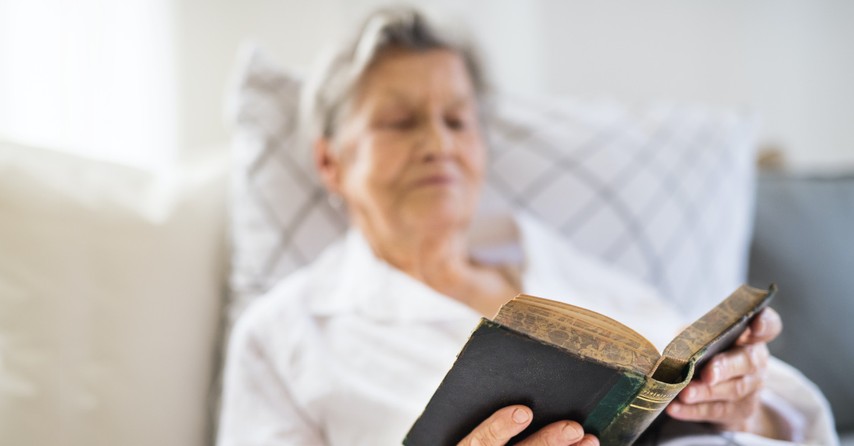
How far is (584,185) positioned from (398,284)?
1.54ft

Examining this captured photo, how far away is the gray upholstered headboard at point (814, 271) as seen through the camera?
1.12 metres

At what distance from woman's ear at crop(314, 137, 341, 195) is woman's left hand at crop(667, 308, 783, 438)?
0.64 meters

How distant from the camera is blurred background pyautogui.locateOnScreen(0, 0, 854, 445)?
0.71 meters

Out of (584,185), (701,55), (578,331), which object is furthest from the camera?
(701,55)

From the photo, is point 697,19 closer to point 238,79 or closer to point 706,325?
point 238,79

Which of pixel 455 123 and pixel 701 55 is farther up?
pixel 701 55

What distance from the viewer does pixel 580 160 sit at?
1.17 meters

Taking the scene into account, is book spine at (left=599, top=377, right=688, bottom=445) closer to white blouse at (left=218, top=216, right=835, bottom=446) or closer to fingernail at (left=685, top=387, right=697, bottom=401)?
fingernail at (left=685, top=387, right=697, bottom=401)

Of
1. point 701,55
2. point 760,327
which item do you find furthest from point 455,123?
point 701,55

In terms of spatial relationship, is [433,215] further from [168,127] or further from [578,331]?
[168,127]

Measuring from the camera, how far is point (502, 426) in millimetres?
507

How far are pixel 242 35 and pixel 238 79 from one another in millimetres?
559

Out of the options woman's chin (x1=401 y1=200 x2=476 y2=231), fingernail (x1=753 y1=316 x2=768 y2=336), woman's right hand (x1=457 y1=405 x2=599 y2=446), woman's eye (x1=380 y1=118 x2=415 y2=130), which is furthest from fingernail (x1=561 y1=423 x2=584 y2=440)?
woman's eye (x1=380 y1=118 x2=415 y2=130)

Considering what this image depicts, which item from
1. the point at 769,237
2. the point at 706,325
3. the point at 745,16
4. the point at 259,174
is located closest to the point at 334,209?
the point at 259,174
